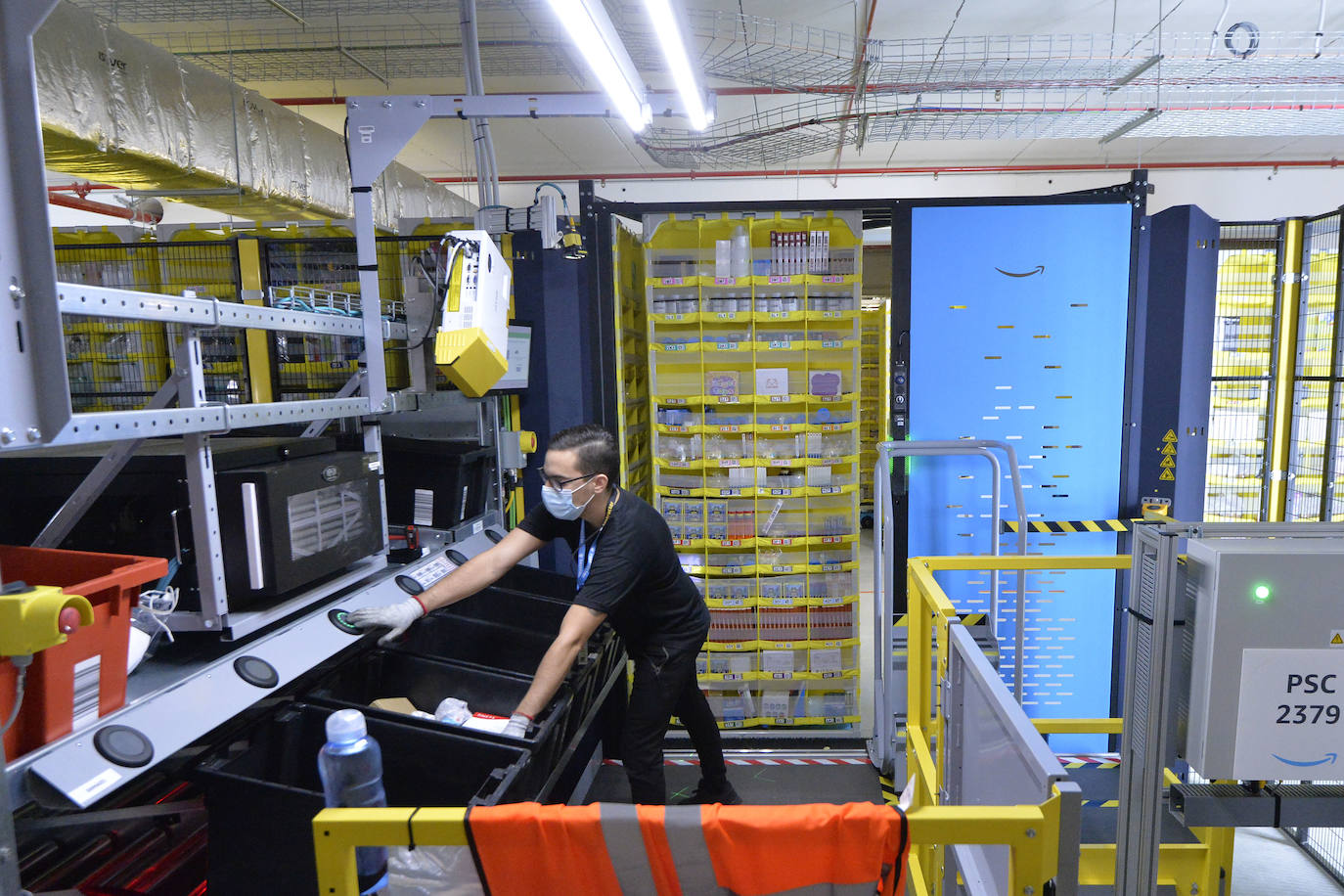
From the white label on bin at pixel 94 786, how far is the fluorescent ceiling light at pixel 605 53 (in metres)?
2.16

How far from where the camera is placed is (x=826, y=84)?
5.81 meters

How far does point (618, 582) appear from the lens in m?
2.48

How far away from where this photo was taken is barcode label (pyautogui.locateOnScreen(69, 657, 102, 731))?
4.54ft

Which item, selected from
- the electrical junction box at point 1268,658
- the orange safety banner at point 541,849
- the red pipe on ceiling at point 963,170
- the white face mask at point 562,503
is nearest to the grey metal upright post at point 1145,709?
the electrical junction box at point 1268,658

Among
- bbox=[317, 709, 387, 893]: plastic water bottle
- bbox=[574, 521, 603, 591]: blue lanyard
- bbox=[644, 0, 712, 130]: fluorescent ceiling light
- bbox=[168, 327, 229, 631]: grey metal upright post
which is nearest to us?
bbox=[317, 709, 387, 893]: plastic water bottle

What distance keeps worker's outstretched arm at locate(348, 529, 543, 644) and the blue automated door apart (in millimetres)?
2196

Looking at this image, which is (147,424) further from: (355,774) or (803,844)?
(803,844)

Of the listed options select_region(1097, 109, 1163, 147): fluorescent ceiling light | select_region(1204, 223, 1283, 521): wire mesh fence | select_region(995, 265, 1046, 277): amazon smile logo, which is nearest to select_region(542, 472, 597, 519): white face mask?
select_region(995, 265, 1046, 277): amazon smile logo

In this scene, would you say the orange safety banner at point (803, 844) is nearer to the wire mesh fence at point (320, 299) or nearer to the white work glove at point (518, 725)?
the white work glove at point (518, 725)

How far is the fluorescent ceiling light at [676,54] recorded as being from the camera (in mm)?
2432

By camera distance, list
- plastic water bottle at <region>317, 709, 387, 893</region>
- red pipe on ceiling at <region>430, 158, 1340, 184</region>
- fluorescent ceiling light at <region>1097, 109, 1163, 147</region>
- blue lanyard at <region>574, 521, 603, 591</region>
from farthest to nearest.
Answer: red pipe on ceiling at <region>430, 158, 1340, 184</region>
fluorescent ceiling light at <region>1097, 109, 1163, 147</region>
blue lanyard at <region>574, 521, 603, 591</region>
plastic water bottle at <region>317, 709, 387, 893</region>

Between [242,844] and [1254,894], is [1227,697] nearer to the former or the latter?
[242,844]

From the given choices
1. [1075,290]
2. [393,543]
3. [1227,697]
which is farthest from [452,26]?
[1227,697]

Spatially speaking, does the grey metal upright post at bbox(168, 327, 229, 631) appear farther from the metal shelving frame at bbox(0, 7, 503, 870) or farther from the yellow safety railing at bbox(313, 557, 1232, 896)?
the yellow safety railing at bbox(313, 557, 1232, 896)
